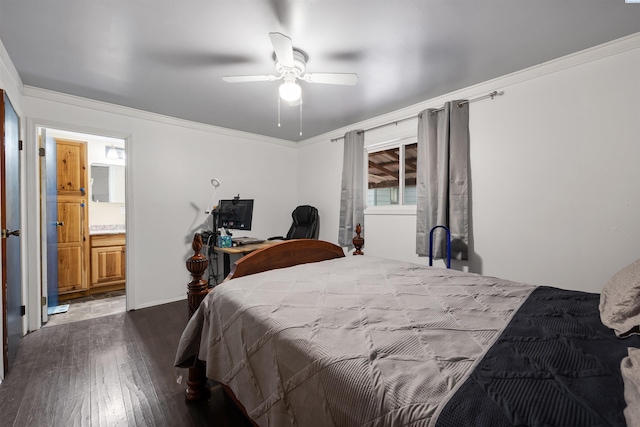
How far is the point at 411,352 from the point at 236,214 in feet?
8.81

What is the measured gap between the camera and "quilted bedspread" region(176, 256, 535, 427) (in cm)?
73

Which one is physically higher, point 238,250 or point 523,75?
point 523,75

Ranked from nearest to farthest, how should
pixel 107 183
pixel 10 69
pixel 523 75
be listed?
pixel 10 69
pixel 523 75
pixel 107 183

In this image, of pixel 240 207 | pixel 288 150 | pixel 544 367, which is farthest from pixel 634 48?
pixel 288 150

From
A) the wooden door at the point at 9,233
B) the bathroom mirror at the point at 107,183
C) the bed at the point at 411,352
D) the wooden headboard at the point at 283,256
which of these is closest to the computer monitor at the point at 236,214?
the wooden headboard at the point at 283,256

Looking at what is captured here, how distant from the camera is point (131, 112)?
10.5ft

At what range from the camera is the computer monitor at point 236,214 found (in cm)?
314

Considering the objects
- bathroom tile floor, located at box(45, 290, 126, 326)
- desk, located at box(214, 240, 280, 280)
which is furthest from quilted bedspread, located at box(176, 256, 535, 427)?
bathroom tile floor, located at box(45, 290, 126, 326)

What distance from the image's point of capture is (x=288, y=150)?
4730 millimetres

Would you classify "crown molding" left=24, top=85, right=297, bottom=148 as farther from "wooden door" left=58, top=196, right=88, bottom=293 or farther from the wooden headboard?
the wooden headboard

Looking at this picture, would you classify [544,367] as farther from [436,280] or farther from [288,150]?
[288,150]

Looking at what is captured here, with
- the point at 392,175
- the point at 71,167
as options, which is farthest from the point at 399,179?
the point at 71,167

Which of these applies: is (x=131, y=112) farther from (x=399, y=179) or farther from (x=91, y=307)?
(x=399, y=179)

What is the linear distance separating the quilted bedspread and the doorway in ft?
9.13
